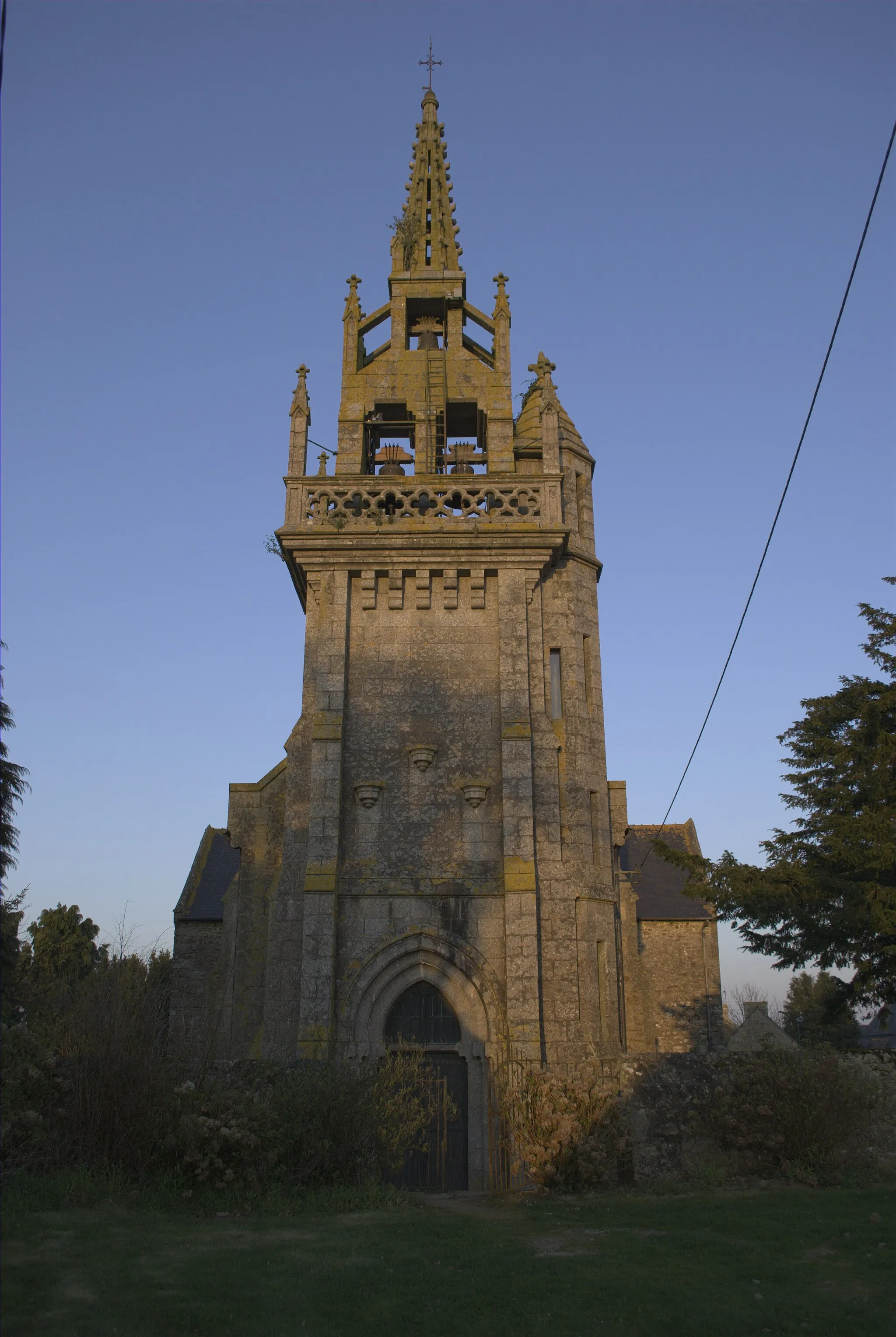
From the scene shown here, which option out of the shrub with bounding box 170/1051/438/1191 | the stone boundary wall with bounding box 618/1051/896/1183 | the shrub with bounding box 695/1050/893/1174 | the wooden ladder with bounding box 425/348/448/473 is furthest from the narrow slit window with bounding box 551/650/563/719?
the shrub with bounding box 170/1051/438/1191

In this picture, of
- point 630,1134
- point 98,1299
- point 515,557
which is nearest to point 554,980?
point 630,1134

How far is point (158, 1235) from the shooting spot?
33.7ft

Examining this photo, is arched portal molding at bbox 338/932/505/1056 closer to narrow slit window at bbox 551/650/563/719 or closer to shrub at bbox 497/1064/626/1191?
shrub at bbox 497/1064/626/1191

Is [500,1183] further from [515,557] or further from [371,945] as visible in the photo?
[515,557]

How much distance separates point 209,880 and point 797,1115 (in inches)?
749

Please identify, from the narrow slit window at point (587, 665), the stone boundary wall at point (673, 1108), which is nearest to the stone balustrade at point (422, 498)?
the narrow slit window at point (587, 665)

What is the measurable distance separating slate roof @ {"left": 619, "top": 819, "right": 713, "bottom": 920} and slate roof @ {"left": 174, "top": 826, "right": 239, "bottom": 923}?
34.1ft

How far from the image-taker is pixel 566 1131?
13984 millimetres

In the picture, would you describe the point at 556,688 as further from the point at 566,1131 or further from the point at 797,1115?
the point at 797,1115

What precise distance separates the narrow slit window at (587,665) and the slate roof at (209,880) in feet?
33.6

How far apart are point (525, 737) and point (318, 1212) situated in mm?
7930

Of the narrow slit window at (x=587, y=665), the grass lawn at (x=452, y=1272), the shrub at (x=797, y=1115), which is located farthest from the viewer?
the narrow slit window at (x=587, y=665)

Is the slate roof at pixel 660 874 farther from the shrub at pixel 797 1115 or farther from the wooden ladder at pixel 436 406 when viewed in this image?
the shrub at pixel 797 1115

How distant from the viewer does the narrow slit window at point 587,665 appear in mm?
18978
